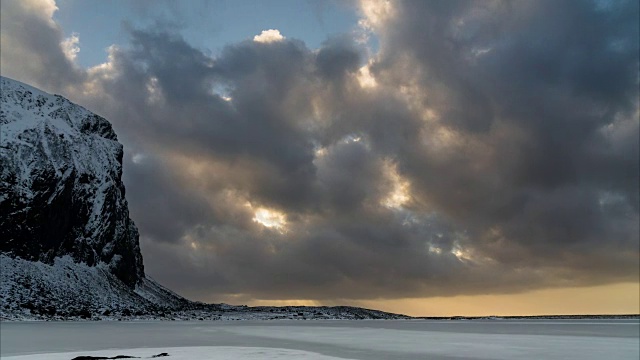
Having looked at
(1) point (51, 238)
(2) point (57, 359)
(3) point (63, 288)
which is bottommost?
(2) point (57, 359)

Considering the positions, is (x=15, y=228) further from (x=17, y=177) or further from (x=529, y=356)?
(x=529, y=356)

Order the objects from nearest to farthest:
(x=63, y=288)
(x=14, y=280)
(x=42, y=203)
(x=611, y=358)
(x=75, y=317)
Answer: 1. (x=611, y=358)
2. (x=75, y=317)
3. (x=14, y=280)
4. (x=63, y=288)
5. (x=42, y=203)

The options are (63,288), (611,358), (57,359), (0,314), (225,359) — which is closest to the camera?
(225,359)

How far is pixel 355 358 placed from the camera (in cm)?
3011

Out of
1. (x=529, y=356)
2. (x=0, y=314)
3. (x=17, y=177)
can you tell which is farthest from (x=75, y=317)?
(x=529, y=356)

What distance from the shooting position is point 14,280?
167 meters

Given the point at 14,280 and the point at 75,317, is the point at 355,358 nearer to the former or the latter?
the point at 75,317

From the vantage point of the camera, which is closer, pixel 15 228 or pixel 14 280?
pixel 14 280

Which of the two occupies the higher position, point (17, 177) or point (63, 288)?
point (17, 177)

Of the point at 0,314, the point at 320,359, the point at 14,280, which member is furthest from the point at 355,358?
the point at 14,280

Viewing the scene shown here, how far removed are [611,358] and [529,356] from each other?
456cm

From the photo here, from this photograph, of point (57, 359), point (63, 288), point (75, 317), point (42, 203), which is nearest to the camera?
point (57, 359)

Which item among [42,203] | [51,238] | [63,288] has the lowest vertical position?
[63,288]

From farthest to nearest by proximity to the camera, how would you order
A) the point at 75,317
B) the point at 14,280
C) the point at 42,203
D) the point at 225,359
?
the point at 42,203, the point at 14,280, the point at 75,317, the point at 225,359
